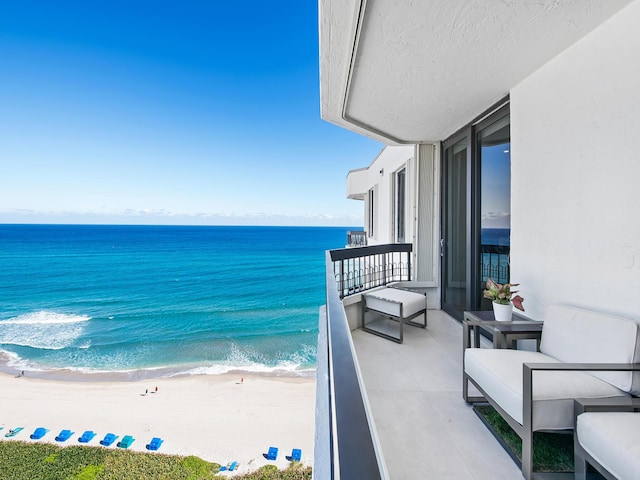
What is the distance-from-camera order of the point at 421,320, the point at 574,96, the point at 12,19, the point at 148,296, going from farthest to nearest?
the point at 148,296 < the point at 12,19 < the point at 421,320 < the point at 574,96

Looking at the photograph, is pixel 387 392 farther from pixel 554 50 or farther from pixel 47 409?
pixel 47 409

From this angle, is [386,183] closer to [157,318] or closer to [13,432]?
[13,432]

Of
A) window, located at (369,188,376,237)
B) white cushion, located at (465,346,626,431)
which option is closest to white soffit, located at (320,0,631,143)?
white cushion, located at (465,346,626,431)

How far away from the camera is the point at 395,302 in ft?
10.9

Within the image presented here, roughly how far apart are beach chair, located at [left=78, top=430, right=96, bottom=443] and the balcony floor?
6.75 meters

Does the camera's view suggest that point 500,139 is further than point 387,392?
Yes

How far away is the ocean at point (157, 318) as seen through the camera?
9.56 metres

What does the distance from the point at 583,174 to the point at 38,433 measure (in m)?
10.2

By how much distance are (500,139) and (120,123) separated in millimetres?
22924

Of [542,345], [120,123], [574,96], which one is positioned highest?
[120,123]

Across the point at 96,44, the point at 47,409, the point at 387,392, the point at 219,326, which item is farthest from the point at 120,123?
the point at 387,392

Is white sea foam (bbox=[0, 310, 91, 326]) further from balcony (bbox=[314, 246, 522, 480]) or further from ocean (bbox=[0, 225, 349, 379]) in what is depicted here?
balcony (bbox=[314, 246, 522, 480])

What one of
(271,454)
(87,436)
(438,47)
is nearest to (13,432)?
(87,436)

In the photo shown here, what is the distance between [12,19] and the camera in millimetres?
12055
